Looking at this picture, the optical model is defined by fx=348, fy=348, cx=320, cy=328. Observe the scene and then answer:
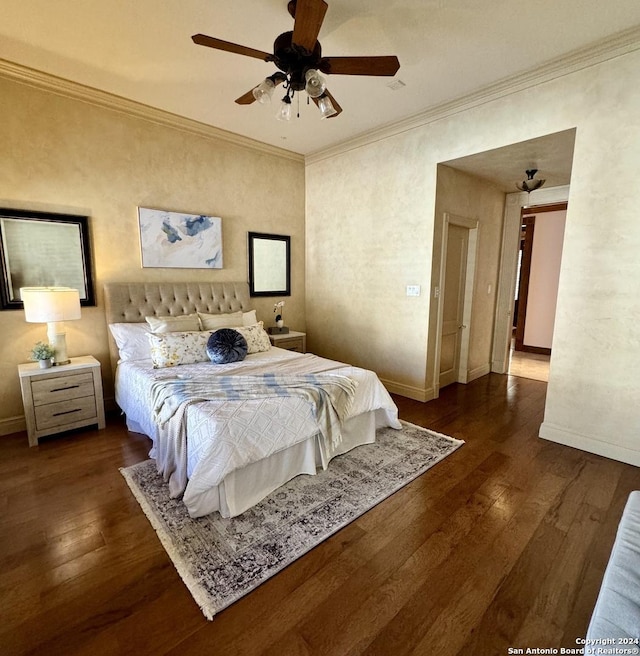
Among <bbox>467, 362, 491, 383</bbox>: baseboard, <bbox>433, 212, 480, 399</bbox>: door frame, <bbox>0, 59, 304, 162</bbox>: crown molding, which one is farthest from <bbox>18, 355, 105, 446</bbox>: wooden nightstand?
<bbox>467, 362, 491, 383</bbox>: baseboard

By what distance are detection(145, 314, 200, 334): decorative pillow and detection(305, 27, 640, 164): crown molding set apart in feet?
9.72

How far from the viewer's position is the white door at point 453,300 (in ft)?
14.1

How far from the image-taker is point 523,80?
9.73ft

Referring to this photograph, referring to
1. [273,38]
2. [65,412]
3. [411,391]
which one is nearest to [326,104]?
[273,38]

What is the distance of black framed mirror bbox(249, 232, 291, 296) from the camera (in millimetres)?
4750

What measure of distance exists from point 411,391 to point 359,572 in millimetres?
2634

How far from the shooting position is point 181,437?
2.23 meters

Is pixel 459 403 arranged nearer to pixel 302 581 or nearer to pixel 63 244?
pixel 302 581

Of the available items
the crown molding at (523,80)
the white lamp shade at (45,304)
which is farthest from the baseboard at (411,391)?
the white lamp shade at (45,304)

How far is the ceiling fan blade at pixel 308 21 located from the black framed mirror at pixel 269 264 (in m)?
2.83

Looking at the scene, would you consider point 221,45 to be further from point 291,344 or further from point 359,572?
point 291,344

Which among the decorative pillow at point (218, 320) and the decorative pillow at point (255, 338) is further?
the decorative pillow at point (218, 320)

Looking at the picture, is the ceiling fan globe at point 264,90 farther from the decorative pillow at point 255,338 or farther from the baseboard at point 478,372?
the baseboard at point 478,372

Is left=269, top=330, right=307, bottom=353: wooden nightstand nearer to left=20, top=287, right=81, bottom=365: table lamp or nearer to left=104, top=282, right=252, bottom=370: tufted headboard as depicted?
left=104, top=282, right=252, bottom=370: tufted headboard
